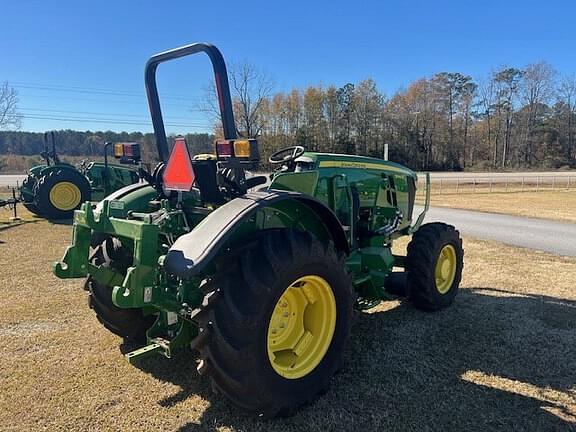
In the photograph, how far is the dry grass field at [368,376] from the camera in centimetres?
287

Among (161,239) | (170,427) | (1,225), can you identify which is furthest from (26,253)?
(170,427)

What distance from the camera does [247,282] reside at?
2.56 m

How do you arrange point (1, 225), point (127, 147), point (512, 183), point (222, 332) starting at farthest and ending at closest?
point (512, 183), point (1, 225), point (127, 147), point (222, 332)

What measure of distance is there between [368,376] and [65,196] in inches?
425

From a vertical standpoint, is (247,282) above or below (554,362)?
above

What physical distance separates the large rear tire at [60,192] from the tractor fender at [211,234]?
10.4 metres

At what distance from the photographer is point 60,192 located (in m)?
11.9

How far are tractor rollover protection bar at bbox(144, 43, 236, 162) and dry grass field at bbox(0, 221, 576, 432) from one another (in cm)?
175

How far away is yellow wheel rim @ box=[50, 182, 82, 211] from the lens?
11.8m

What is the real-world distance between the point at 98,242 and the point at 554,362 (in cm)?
377

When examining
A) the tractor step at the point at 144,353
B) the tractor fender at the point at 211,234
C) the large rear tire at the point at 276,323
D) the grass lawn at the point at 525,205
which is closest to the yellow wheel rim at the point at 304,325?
the large rear tire at the point at 276,323

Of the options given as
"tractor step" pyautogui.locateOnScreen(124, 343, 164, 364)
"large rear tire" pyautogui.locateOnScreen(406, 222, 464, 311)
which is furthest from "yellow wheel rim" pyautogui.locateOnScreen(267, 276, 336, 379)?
"large rear tire" pyautogui.locateOnScreen(406, 222, 464, 311)

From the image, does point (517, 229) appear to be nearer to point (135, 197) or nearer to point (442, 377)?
point (442, 377)

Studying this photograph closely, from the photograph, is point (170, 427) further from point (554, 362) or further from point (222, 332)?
point (554, 362)
